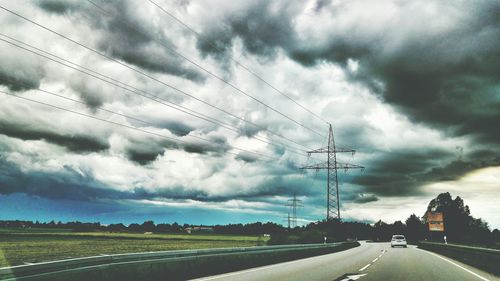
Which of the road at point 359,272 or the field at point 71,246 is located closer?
the road at point 359,272

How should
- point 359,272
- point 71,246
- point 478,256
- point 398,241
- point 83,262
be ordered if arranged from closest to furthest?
point 83,262 < point 359,272 < point 478,256 < point 71,246 < point 398,241

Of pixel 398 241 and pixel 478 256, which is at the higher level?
pixel 398 241

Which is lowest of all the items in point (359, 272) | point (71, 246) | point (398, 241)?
point (71, 246)

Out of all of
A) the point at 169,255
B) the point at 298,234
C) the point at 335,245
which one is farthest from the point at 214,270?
the point at 298,234

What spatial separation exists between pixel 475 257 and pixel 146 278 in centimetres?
1914

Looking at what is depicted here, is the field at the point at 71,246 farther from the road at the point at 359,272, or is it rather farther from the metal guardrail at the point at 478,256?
the metal guardrail at the point at 478,256

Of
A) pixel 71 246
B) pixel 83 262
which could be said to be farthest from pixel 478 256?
pixel 71 246

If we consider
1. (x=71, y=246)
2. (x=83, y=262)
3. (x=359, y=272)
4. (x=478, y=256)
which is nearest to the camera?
(x=83, y=262)

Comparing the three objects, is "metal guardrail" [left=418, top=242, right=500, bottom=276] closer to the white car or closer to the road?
the road

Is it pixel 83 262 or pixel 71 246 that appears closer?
pixel 83 262

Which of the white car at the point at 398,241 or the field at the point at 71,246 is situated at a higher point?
the white car at the point at 398,241

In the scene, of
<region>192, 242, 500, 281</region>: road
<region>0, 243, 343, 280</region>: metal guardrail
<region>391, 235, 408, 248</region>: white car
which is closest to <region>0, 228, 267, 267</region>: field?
<region>0, 243, 343, 280</region>: metal guardrail

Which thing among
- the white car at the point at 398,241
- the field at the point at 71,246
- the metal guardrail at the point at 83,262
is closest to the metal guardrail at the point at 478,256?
the metal guardrail at the point at 83,262

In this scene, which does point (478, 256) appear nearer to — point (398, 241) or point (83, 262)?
point (83, 262)
